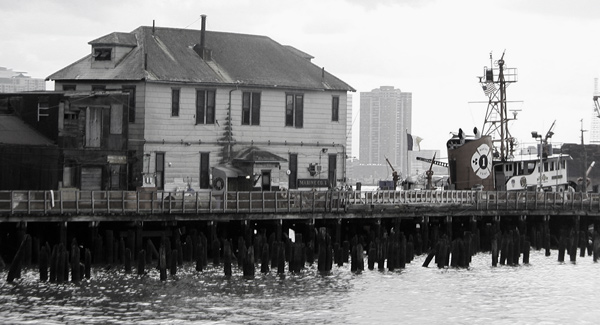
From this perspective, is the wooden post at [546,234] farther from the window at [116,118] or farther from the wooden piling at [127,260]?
the wooden piling at [127,260]

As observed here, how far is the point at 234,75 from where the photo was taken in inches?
3319

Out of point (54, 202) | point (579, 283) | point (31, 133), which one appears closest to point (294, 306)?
point (54, 202)

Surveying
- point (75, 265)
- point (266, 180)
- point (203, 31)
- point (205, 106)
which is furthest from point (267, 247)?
point (203, 31)

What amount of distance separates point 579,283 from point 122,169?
1037 inches

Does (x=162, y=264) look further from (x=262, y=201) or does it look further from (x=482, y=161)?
(x=482, y=161)

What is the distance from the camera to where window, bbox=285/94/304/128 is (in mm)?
85312

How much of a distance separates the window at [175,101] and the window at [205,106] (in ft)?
4.63

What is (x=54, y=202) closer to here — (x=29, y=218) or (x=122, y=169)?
(x=29, y=218)

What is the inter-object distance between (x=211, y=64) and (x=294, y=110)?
605cm

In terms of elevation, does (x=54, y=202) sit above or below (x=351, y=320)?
above

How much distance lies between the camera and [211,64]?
85.0m

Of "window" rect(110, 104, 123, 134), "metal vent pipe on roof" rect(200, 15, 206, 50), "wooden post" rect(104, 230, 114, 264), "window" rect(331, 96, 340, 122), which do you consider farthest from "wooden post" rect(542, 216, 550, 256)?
"wooden post" rect(104, 230, 114, 264)

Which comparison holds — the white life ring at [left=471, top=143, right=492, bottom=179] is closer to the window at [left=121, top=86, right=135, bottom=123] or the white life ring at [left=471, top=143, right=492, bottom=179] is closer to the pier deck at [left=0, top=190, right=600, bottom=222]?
the pier deck at [left=0, top=190, right=600, bottom=222]

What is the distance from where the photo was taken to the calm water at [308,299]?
55.4 m
